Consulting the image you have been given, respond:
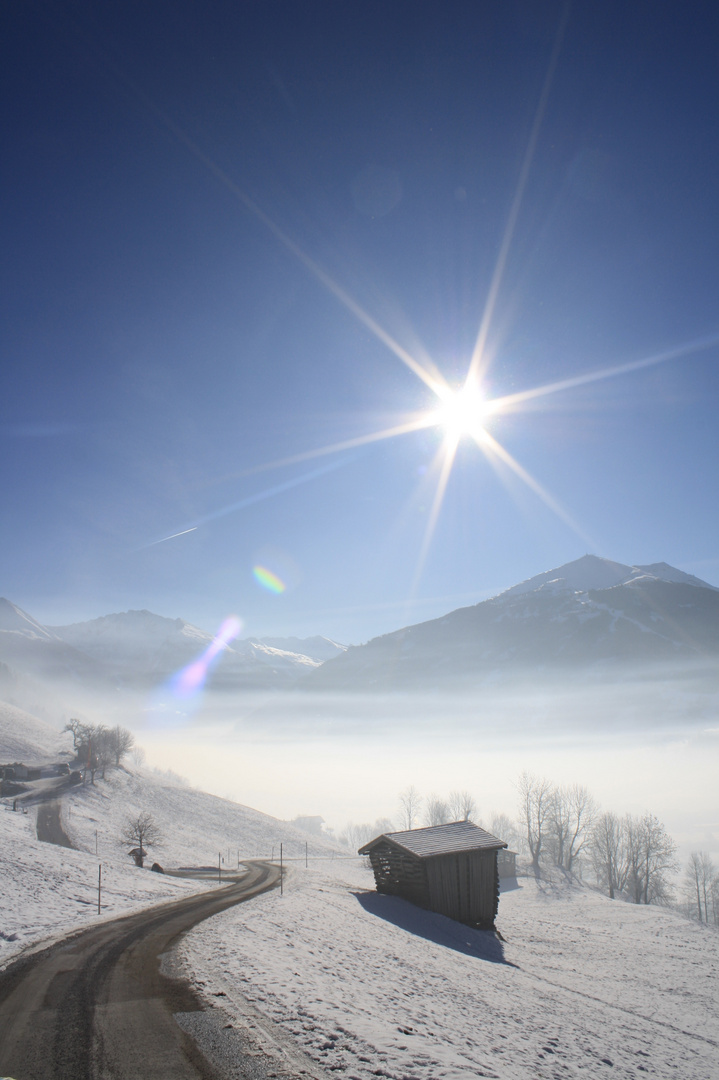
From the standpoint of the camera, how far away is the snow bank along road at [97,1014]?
7.55 metres

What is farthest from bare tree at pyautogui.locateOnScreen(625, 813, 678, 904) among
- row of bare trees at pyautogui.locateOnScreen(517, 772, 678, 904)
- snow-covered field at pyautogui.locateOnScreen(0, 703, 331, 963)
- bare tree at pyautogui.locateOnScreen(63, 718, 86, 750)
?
bare tree at pyautogui.locateOnScreen(63, 718, 86, 750)

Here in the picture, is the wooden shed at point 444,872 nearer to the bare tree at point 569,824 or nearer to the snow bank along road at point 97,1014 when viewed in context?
the snow bank along road at point 97,1014

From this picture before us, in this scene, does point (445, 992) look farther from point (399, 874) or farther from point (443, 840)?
point (443, 840)

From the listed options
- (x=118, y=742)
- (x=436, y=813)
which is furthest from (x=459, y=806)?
(x=118, y=742)

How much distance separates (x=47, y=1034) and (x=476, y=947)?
77.8 feet

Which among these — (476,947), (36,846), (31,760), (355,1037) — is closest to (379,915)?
(476,947)

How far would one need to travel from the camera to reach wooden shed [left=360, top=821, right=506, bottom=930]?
102ft

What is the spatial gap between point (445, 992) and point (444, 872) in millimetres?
19596

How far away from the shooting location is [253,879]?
38844mm

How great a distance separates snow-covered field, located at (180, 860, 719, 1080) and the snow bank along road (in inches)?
50.6

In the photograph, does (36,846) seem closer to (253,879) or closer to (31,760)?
→ (253,879)

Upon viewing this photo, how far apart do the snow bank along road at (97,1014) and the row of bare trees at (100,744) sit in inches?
3216

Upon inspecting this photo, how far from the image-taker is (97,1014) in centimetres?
970

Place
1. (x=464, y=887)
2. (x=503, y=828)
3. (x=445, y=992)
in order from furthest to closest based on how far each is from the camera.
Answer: (x=503, y=828) < (x=464, y=887) < (x=445, y=992)
